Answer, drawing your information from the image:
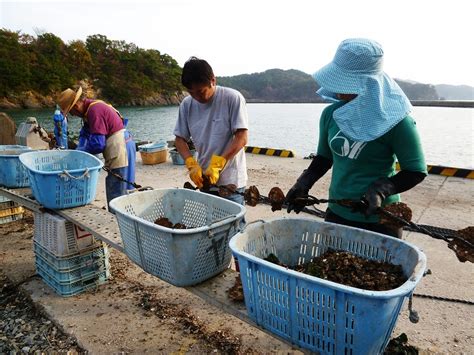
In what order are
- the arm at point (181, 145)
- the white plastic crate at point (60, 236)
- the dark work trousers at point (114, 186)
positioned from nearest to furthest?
the arm at point (181, 145)
the white plastic crate at point (60, 236)
the dark work trousers at point (114, 186)

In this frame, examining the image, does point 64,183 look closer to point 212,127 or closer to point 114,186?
point 114,186

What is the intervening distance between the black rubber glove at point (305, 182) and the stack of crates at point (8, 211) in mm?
4353

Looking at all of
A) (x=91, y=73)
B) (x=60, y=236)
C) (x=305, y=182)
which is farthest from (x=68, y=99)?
(x=91, y=73)

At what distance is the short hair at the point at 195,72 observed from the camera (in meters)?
2.25

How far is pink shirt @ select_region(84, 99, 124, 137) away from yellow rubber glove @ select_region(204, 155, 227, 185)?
59.3 inches

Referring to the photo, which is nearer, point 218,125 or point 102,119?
point 218,125

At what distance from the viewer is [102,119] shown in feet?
11.1

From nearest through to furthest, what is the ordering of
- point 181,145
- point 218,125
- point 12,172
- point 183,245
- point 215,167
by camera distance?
point 183,245 < point 215,167 < point 218,125 < point 181,145 < point 12,172

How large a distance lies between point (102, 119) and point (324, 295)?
9.46 ft

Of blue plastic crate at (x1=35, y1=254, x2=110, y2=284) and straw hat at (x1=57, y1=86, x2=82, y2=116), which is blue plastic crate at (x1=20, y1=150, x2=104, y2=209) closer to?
straw hat at (x1=57, y1=86, x2=82, y2=116)

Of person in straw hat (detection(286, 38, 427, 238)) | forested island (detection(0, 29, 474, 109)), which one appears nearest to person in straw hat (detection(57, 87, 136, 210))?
person in straw hat (detection(286, 38, 427, 238))

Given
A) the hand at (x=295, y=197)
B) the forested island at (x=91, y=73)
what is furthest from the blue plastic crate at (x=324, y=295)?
the forested island at (x=91, y=73)

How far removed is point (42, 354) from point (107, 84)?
70.7 metres

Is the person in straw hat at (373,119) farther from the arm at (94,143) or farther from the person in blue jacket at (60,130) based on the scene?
the person in blue jacket at (60,130)
